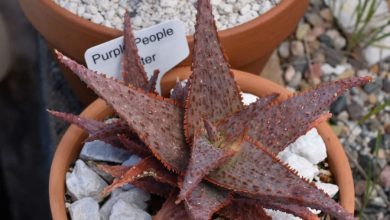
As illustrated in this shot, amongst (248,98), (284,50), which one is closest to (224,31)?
(248,98)

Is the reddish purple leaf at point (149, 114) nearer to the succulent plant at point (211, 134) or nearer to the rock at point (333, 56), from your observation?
the succulent plant at point (211, 134)

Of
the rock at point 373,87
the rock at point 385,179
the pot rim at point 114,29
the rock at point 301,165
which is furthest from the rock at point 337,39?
the rock at point 301,165

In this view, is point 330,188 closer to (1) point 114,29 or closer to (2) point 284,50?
(1) point 114,29

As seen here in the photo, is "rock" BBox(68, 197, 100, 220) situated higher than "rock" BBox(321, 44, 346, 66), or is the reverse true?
"rock" BBox(68, 197, 100, 220)

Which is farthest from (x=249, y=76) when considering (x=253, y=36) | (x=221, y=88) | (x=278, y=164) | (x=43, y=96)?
(x=43, y=96)

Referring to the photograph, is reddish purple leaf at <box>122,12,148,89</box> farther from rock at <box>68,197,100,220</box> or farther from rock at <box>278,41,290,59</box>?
rock at <box>278,41,290,59</box>

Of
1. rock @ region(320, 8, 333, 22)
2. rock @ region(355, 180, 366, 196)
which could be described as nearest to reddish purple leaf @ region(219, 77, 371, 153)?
rock @ region(355, 180, 366, 196)
